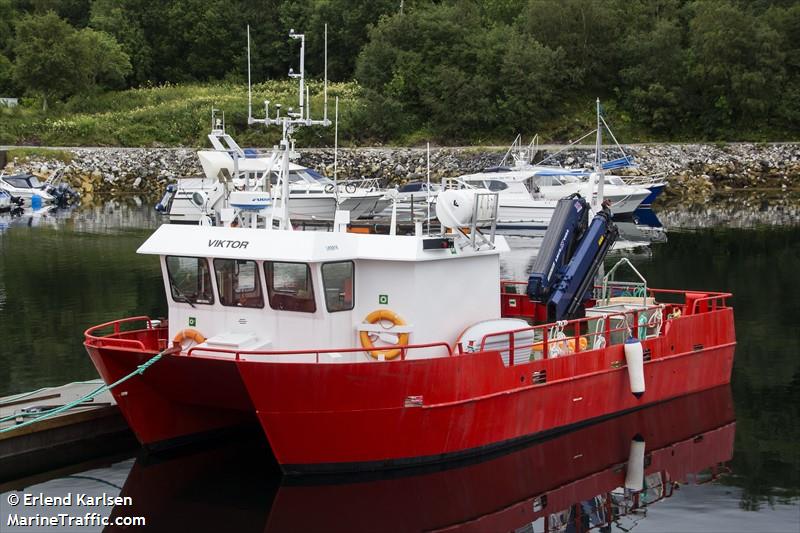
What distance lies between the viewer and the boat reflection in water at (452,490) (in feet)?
41.7

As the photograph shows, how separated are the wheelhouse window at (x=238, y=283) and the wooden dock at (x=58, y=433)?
2572 millimetres

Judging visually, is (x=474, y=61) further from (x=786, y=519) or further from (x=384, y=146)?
(x=786, y=519)

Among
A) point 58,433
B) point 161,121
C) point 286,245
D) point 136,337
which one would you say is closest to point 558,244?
point 286,245

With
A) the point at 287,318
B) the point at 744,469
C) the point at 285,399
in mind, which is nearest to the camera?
the point at 285,399

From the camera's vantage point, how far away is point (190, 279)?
47.1ft

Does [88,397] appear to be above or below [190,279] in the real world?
below

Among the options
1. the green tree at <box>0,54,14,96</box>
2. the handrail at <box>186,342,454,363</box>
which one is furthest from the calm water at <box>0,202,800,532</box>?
the green tree at <box>0,54,14,96</box>

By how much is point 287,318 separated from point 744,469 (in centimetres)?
621

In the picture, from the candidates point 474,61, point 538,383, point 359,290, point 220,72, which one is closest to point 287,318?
point 359,290

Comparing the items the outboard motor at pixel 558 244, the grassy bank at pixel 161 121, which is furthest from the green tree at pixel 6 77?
the outboard motor at pixel 558 244

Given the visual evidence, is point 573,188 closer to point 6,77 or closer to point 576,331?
point 576,331

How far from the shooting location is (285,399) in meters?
12.7

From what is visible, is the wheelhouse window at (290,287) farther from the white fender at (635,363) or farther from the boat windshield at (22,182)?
the boat windshield at (22,182)

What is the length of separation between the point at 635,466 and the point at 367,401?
13.4ft
